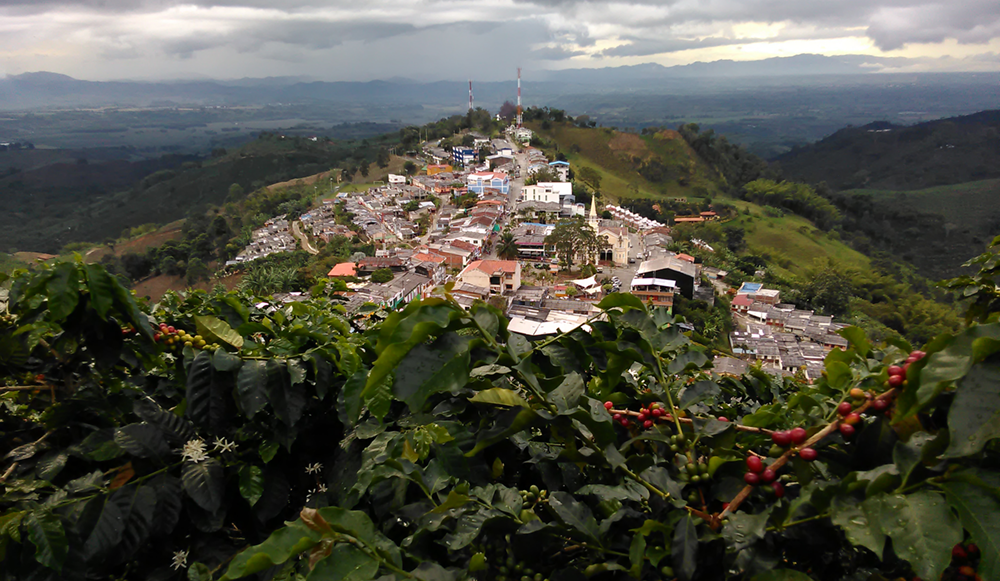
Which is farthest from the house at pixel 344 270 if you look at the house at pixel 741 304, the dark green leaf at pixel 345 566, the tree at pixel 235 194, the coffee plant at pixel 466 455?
the tree at pixel 235 194

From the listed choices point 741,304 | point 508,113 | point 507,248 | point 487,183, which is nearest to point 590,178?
point 487,183

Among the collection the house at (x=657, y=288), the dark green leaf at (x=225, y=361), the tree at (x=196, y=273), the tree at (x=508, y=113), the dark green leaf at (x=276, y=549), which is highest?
the tree at (x=508, y=113)

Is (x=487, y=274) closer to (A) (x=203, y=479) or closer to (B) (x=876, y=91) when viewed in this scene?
(A) (x=203, y=479)

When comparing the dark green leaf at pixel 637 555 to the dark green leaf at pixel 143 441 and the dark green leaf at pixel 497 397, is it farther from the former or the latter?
the dark green leaf at pixel 143 441

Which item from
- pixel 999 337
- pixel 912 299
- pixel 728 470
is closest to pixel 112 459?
pixel 728 470

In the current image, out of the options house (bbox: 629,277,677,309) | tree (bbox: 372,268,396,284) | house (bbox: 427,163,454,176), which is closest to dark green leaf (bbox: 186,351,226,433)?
house (bbox: 629,277,677,309)

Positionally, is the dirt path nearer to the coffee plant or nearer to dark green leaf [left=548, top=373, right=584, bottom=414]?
the coffee plant
